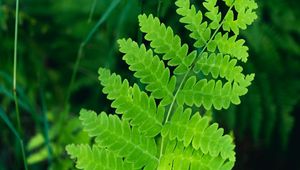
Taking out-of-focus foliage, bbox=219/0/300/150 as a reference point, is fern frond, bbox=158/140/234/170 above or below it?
below

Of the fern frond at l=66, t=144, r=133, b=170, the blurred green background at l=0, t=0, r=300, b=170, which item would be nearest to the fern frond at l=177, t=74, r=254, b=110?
the fern frond at l=66, t=144, r=133, b=170

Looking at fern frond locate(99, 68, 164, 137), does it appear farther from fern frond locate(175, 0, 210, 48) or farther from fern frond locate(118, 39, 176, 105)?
fern frond locate(175, 0, 210, 48)

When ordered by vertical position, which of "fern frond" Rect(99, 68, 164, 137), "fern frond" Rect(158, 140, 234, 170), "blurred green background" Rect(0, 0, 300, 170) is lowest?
"fern frond" Rect(158, 140, 234, 170)

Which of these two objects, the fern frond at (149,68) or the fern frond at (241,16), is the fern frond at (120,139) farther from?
the fern frond at (241,16)

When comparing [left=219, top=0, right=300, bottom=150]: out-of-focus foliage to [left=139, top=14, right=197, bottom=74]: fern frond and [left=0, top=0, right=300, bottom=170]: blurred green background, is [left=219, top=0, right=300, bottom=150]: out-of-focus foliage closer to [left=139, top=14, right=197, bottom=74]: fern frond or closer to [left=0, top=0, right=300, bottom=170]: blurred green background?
[left=0, top=0, right=300, bottom=170]: blurred green background

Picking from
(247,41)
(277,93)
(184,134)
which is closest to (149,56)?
(184,134)

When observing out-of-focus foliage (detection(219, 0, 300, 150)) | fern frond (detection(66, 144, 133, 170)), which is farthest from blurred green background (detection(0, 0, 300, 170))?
fern frond (detection(66, 144, 133, 170))

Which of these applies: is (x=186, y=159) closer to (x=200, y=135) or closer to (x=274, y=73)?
(x=200, y=135)

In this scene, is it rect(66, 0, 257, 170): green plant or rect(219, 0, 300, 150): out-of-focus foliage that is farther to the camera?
rect(219, 0, 300, 150): out-of-focus foliage
